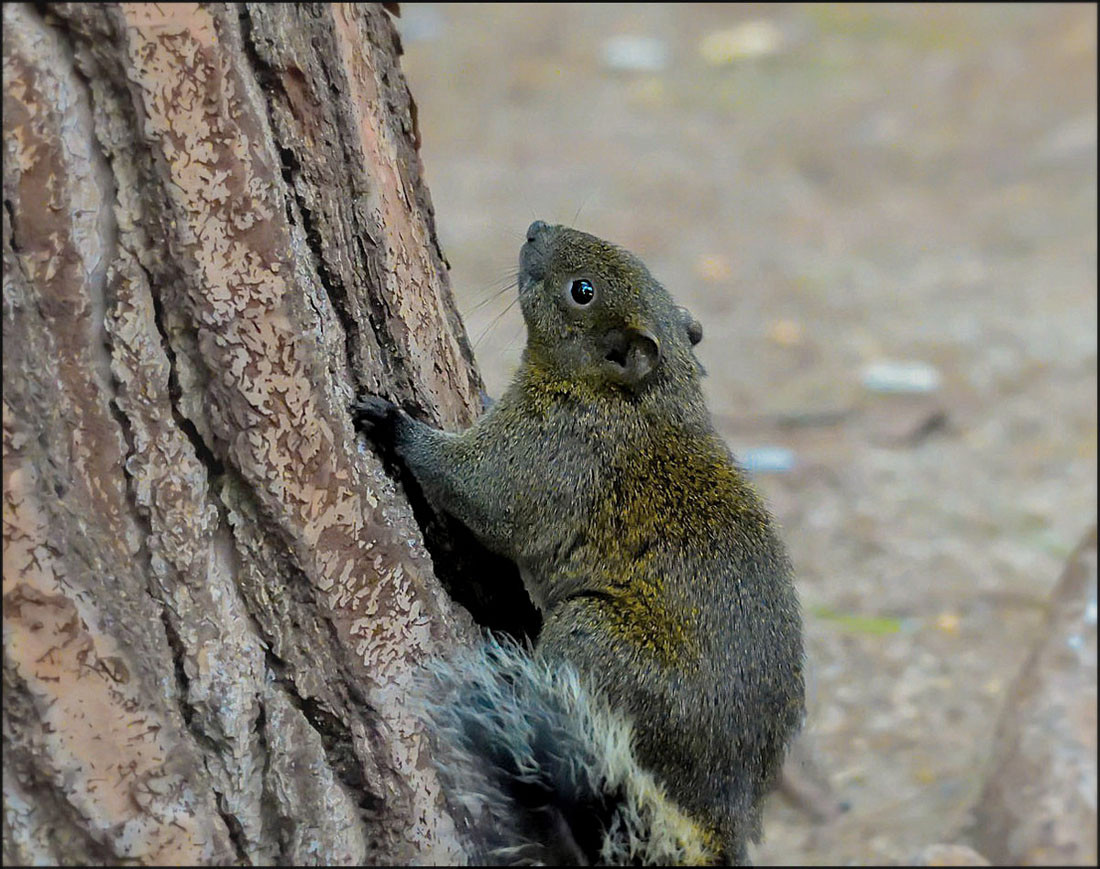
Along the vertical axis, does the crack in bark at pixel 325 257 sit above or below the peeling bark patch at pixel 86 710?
above

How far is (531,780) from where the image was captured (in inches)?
81.4

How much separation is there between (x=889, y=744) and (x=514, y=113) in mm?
5786

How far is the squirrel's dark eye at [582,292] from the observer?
2.70 m

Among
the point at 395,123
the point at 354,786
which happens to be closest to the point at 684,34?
the point at 395,123

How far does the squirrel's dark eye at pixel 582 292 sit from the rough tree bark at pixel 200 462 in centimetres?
→ 69

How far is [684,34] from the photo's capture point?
32.3ft

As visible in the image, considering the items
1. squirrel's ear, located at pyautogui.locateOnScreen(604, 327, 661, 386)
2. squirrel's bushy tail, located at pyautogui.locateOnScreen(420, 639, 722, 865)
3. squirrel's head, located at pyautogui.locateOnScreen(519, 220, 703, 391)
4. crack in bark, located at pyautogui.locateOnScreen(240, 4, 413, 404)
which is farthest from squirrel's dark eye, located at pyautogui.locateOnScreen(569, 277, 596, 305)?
squirrel's bushy tail, located at pyautogui.locateOnScreen(420, 639, 722, 865)

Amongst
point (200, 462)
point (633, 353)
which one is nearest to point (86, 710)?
point (200, 462)

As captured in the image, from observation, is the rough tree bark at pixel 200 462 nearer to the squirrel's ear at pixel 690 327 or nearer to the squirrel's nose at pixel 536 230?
the squirrel's nose at pixel 536 230

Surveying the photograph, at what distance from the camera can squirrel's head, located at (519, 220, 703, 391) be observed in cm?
260

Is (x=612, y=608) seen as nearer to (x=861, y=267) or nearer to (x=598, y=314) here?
(x=598, y=314)

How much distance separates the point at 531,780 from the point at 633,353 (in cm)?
91

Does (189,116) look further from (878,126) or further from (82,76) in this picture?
(878,126)

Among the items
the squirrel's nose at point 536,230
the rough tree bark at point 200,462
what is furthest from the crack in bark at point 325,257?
the squirrel's nose at point 536,230
